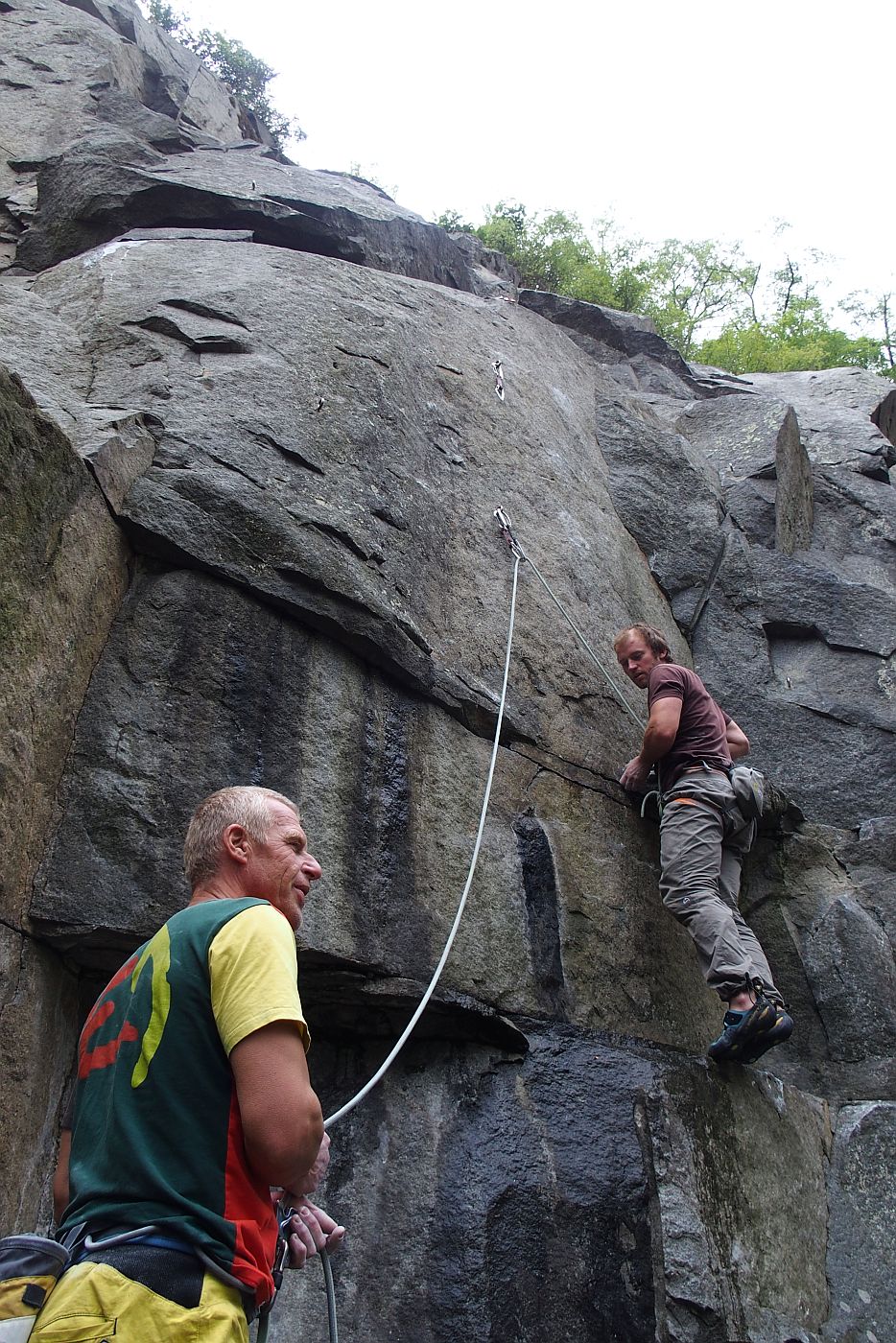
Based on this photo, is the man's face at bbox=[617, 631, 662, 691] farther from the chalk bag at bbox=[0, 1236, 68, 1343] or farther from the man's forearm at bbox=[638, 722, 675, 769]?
the chalk bag at bbox=[0, 1236, 68, 1343]

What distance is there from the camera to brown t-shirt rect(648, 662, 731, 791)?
502 cm

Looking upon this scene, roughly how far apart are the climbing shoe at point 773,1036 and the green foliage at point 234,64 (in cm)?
1861

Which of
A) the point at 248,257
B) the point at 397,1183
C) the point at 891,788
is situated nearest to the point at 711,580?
the point at 891,788

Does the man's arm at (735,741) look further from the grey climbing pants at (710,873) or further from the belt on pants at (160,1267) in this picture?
the belt on pants at (160,1267)

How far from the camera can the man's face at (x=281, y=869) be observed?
2.45m

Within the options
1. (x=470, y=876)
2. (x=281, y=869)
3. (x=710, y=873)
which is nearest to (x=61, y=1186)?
(x=281, y=869)

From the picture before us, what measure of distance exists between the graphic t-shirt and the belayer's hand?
0.35 m

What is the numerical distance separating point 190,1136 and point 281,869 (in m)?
0.69

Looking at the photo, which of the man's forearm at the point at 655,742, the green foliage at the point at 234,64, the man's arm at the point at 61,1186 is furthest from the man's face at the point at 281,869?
the green foliage at the point at 234,64

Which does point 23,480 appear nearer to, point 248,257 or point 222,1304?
point 222,1304

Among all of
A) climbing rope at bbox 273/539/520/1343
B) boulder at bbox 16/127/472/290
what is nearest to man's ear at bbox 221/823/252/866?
climbing rope at bbox 273/539/520/1343

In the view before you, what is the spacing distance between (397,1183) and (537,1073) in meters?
0.66

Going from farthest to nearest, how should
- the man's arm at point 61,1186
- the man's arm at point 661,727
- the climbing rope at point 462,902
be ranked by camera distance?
the man's arm at point 661,727 → the climbing rope at point 462,902 → the man's arm at point 61,1186

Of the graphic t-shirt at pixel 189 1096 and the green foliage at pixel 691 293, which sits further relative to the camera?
the green foliage at pixel 691 293
